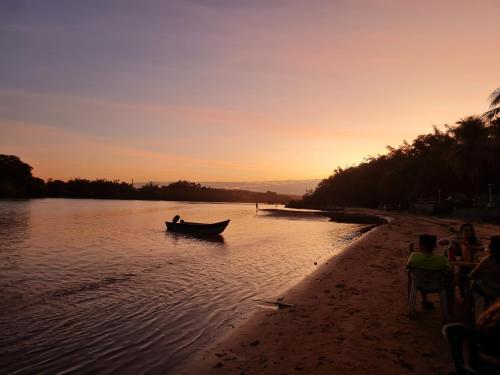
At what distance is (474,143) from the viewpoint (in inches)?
1644

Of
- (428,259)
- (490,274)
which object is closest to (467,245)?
(428,259)

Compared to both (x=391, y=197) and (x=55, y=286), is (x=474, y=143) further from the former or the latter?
(x=55, y=286)

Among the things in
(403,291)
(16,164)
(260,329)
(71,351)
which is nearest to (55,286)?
(71,351)

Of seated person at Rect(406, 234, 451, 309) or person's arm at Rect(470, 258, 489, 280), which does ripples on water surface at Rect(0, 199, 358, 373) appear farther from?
person's arm at Rect(470, 258, 489, 280)

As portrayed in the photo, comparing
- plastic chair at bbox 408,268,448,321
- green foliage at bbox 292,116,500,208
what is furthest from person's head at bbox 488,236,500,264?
green foliage at bbox 292,116,500,208

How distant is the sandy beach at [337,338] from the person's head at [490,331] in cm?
267

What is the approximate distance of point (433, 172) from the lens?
53312mm

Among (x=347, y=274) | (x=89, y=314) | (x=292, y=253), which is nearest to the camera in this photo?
(x=89, y=314)

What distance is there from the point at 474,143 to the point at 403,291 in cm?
3847

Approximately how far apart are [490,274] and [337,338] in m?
2.80

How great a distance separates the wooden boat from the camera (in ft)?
114

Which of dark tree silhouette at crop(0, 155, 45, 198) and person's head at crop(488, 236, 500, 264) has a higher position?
dark tree silhouette at crop(0, 155, 45, 198)

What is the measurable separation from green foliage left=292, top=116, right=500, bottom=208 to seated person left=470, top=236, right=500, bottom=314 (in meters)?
40.2

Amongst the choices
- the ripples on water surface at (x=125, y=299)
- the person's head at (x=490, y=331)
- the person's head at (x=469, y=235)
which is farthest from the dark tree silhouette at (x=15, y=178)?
the person's head at (x=490, y=331)
